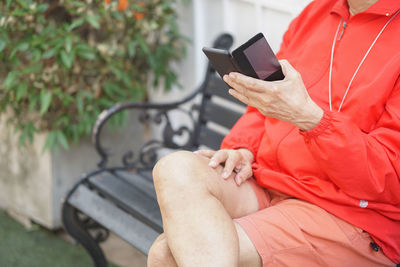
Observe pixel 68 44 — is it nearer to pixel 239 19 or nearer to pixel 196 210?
pixel 239 19

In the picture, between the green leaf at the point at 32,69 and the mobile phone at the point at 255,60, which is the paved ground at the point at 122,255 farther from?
the mobile phone at the point at 255,60

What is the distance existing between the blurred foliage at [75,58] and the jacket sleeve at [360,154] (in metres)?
1.57

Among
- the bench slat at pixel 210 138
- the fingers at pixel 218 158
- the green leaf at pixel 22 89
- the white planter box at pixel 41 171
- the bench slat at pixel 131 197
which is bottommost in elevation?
the white planter box at pixel 41 171

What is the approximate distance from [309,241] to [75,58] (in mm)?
1866

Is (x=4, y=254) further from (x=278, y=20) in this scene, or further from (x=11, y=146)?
(x=278, y=20)

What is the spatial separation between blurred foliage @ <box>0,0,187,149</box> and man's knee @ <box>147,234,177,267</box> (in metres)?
1.35

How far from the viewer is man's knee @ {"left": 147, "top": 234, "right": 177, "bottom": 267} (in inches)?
56.9

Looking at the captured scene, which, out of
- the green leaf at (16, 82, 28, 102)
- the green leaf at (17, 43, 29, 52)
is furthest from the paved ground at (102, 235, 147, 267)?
the green leaf at (17, 43, 29, 52)

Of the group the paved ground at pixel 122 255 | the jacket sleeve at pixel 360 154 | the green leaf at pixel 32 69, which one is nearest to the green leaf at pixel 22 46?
the green leaf at pixel 32 69

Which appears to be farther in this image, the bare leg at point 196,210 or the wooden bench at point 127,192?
the wooden bench at point 127,192

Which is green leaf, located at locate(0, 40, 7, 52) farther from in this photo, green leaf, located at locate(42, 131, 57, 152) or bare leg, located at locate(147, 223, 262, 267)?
bare leg, located at locate(147, 223, 262, 267)

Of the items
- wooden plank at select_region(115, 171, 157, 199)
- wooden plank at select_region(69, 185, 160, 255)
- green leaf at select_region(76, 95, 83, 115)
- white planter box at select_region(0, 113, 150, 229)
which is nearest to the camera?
wooden plank at select_region(69, 185, 160, 255)

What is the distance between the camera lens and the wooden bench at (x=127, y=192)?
6.81 ft

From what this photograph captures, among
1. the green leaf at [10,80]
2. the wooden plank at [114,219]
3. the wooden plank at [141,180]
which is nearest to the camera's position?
the wooden plank at [114,219]
